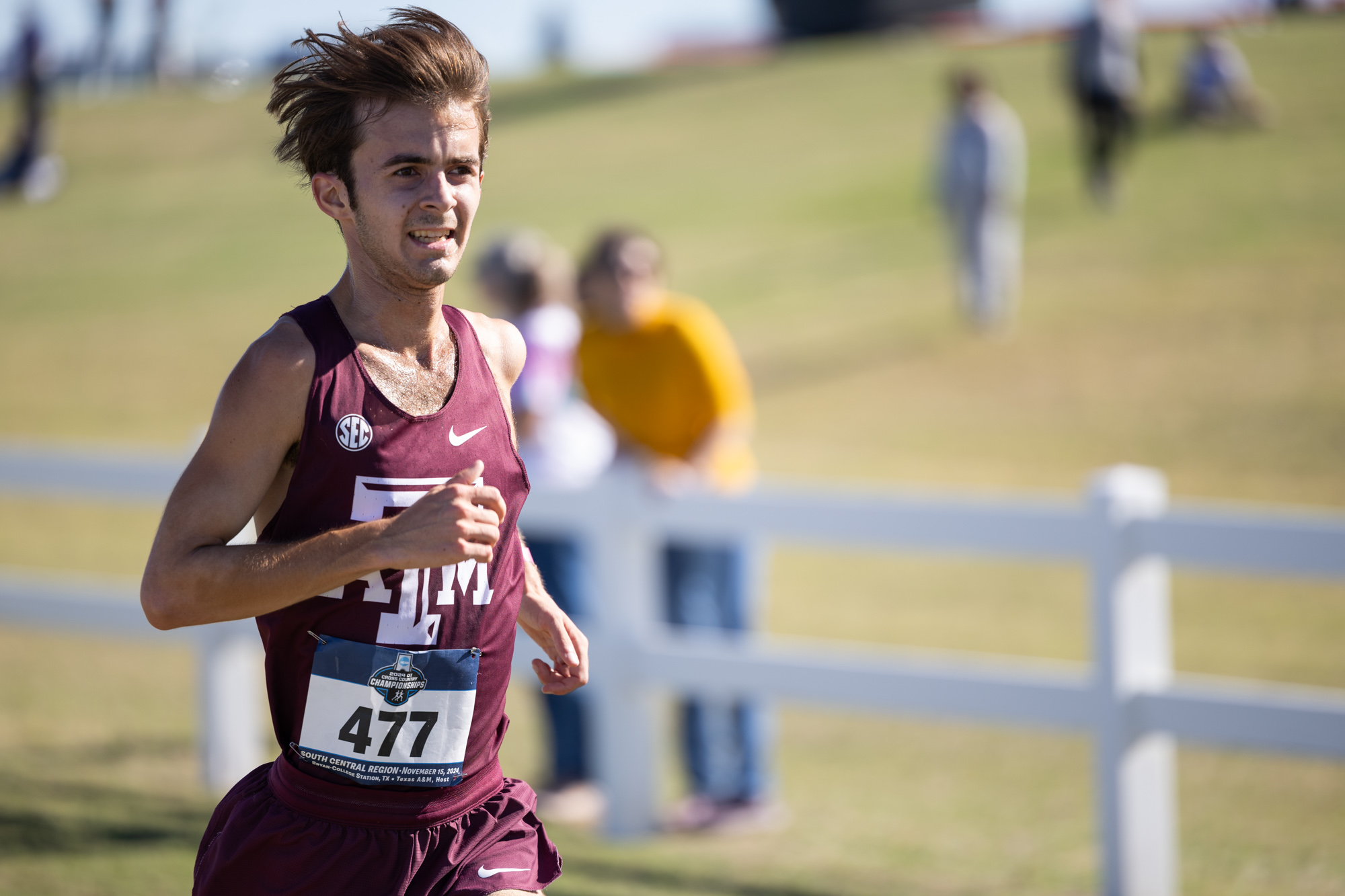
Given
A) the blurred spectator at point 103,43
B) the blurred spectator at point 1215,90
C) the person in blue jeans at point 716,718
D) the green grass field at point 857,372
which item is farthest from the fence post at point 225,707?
the blurred spectator at point 1215,90

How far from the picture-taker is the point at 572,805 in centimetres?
582

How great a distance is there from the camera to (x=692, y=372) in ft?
18.9

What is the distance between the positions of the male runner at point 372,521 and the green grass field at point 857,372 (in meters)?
2.38

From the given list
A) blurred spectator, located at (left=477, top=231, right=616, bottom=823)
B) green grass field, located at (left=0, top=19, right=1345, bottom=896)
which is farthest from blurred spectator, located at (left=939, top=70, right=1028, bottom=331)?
blurred spectator, located at (left=477, top=231, right=616, bottom=823)

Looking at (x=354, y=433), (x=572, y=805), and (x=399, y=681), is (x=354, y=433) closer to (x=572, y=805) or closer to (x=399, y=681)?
(x=399, y=681)

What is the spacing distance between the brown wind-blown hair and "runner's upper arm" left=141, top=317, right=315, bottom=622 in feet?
1.05

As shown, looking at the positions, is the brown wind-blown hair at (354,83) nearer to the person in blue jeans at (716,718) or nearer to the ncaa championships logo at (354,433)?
the ncaa championships logo at (354,433)

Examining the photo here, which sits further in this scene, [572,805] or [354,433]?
[572,805]

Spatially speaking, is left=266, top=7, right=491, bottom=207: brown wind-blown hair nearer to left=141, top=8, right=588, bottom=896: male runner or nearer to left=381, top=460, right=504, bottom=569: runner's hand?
left=141, top=8, right=588, bottom=896: male runner

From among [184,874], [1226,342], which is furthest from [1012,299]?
[184,874]

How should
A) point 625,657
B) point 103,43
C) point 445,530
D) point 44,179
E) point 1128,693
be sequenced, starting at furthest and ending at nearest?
point 44,179, point 625,657, point 103,43, point 1128,693, point 445,530

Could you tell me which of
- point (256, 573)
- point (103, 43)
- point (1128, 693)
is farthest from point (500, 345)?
point (103, 43)

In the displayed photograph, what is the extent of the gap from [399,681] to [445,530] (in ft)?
1.36

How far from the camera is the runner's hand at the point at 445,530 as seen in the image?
2.08m
